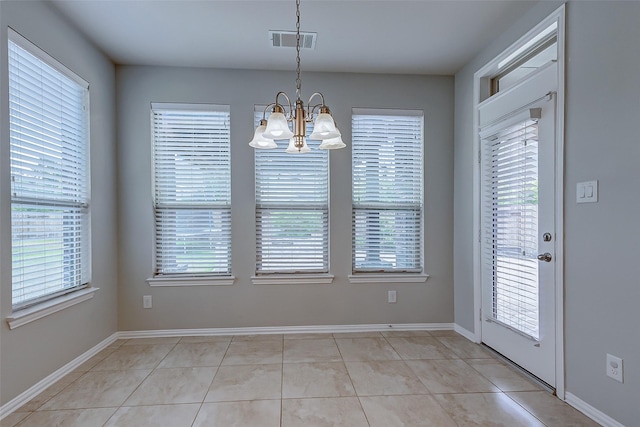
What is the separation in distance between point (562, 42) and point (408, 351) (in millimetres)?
2563

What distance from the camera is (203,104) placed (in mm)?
3238

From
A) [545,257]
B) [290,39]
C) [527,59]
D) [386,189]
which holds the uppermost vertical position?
[290,39]

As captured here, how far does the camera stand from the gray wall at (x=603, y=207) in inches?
66.7

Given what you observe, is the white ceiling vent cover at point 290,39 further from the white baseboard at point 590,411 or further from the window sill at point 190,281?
the white baseboard at point 590,411

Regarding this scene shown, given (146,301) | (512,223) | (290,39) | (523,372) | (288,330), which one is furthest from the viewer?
(288,330)

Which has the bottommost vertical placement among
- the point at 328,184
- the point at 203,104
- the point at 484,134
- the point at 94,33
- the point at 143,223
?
the point at 143,223

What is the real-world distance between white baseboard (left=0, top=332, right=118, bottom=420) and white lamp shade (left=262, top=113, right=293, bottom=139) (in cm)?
228

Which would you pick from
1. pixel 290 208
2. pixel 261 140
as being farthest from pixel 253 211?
pixel 261 140

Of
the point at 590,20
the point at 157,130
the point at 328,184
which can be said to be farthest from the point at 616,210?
the point at 157,130

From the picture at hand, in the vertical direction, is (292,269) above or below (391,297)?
above

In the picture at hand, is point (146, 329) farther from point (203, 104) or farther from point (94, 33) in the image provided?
point (94, 33)

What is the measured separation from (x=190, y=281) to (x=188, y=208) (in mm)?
726

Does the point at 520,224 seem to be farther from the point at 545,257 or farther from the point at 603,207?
the point at 603,207

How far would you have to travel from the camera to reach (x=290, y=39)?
271 cm
